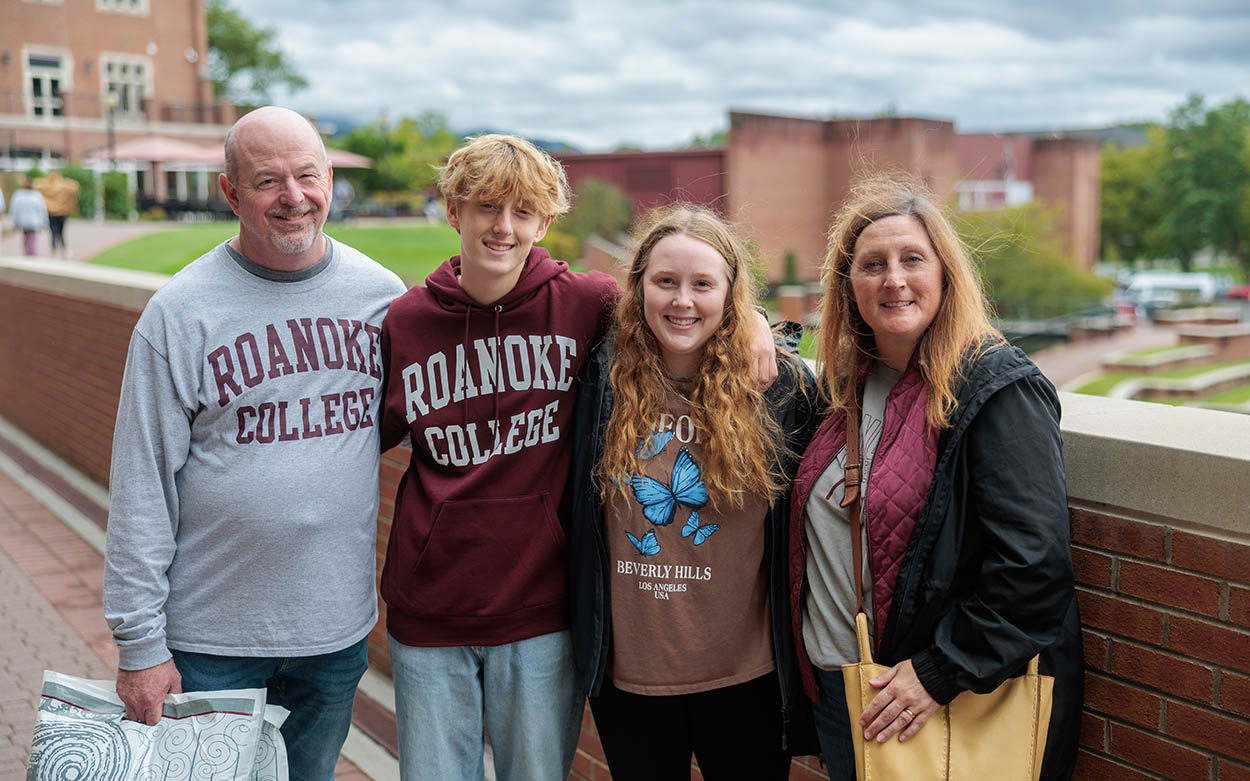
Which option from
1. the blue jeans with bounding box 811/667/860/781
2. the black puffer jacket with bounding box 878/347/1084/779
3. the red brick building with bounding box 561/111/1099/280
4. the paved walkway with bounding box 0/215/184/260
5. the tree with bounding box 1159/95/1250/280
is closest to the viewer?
the black puffer jacket with bounding box 878/347/1084/779

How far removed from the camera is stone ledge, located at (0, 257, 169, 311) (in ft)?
22.1

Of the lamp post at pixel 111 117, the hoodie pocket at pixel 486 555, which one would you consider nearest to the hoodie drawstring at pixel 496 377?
the hoodie pocket at pixel 486 555

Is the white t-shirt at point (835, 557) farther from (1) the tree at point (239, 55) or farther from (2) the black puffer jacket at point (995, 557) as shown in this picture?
(1) the tree at point (239, 55)

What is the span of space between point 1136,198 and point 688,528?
82124 mm

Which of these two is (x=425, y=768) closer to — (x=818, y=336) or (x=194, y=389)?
(x=194, y=389)

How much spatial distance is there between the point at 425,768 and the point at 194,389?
3.46ft

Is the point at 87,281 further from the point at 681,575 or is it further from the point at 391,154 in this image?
the point at 391,154

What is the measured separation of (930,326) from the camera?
2.23m

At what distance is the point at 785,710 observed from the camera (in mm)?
2459

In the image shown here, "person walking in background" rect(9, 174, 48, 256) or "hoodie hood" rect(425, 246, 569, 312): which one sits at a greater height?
"person walking in background" rect(9, 174, 48, 256)

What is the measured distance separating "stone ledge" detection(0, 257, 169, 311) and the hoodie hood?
4.30 meters

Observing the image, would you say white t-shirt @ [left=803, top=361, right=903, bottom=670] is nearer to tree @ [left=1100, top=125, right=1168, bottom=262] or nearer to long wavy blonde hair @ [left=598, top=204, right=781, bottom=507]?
long wavy blonde hair @ [left=598, top=204, right=781, bottom=507]

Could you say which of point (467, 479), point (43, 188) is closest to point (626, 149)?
point (43, 188)

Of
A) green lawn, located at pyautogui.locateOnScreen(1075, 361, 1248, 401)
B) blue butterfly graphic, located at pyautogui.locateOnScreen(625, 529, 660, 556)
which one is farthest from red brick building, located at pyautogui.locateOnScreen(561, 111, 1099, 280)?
blue butterfly graphic, located at pyautogui.locateOnScreen(625, 529, 660, 556)
